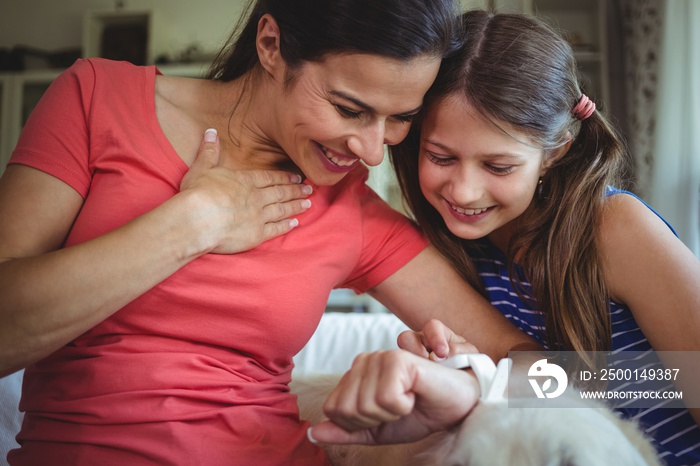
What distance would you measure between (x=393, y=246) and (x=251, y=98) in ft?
1.19

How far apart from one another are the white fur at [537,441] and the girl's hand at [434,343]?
0.47 ft

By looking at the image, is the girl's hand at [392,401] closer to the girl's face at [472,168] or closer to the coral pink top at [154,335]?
the coral pink top at [154,335]

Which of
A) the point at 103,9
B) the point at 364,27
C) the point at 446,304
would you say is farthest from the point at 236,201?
the point at 103,9

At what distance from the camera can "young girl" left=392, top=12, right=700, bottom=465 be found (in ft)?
3.34

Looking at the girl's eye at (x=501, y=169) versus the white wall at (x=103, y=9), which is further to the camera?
the white wall at (x=103, y=9)

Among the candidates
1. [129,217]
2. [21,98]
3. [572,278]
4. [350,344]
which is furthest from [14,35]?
[572,278]

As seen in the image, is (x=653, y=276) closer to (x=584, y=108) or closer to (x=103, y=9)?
(x=584, y=108)

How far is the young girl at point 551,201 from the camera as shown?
1019mm

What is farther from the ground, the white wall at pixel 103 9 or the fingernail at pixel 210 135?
the fingernail at pixel 210 135

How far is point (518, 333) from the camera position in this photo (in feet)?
3.81

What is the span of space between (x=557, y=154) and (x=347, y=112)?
43cm

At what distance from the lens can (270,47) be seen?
3.46ft

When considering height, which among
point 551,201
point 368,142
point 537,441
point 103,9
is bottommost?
point 103,9

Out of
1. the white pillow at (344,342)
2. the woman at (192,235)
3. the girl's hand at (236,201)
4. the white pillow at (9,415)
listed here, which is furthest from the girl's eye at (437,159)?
the white pillow at (9,415)
